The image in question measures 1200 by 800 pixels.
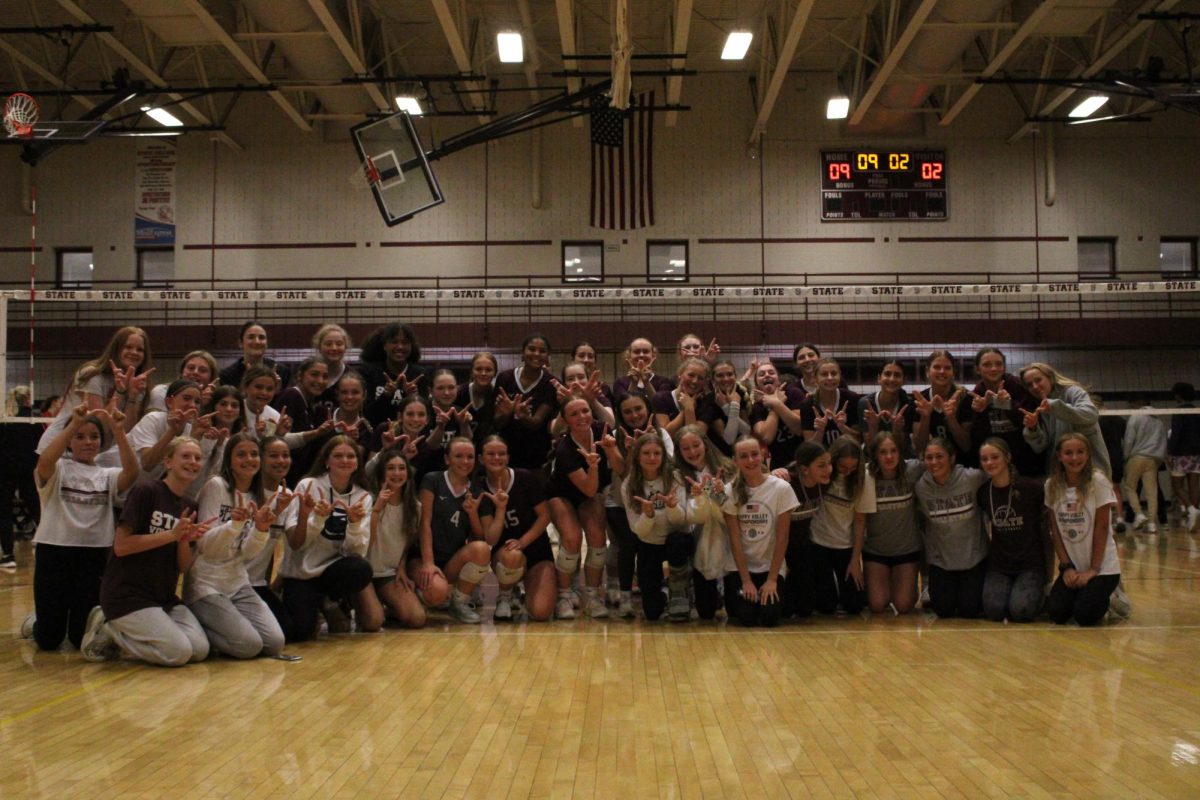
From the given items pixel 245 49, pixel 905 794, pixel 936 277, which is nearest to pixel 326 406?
pixel 905 794

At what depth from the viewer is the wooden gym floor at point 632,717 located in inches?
130

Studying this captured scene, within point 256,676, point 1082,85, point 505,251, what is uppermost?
point 1082,85

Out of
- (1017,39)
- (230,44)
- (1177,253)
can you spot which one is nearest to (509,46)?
(230,44)

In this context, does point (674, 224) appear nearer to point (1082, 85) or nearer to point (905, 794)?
point (1082, 85)

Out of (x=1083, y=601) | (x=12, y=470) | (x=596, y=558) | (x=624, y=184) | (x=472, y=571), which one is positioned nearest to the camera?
(x=1083, y=601)

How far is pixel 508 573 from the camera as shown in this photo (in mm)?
→ 6625

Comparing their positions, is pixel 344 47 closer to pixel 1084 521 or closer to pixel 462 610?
pixel 462 610

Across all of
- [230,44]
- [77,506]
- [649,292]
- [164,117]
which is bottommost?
[77,506]

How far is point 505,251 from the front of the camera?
65.9ft

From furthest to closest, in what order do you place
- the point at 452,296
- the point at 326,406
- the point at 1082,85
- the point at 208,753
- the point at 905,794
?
the point at 1082,85
the point at 452,296
the point at 326,406
the point at 208,753
the point at 905,794

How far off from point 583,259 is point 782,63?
6042mm

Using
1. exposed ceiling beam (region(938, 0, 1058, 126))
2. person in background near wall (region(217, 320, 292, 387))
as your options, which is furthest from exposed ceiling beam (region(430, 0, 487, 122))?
exposed ceiling beam (region(938, 0, 1058, 126))

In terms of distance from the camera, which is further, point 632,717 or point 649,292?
point 649,292

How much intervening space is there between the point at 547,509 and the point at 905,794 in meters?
3.94
